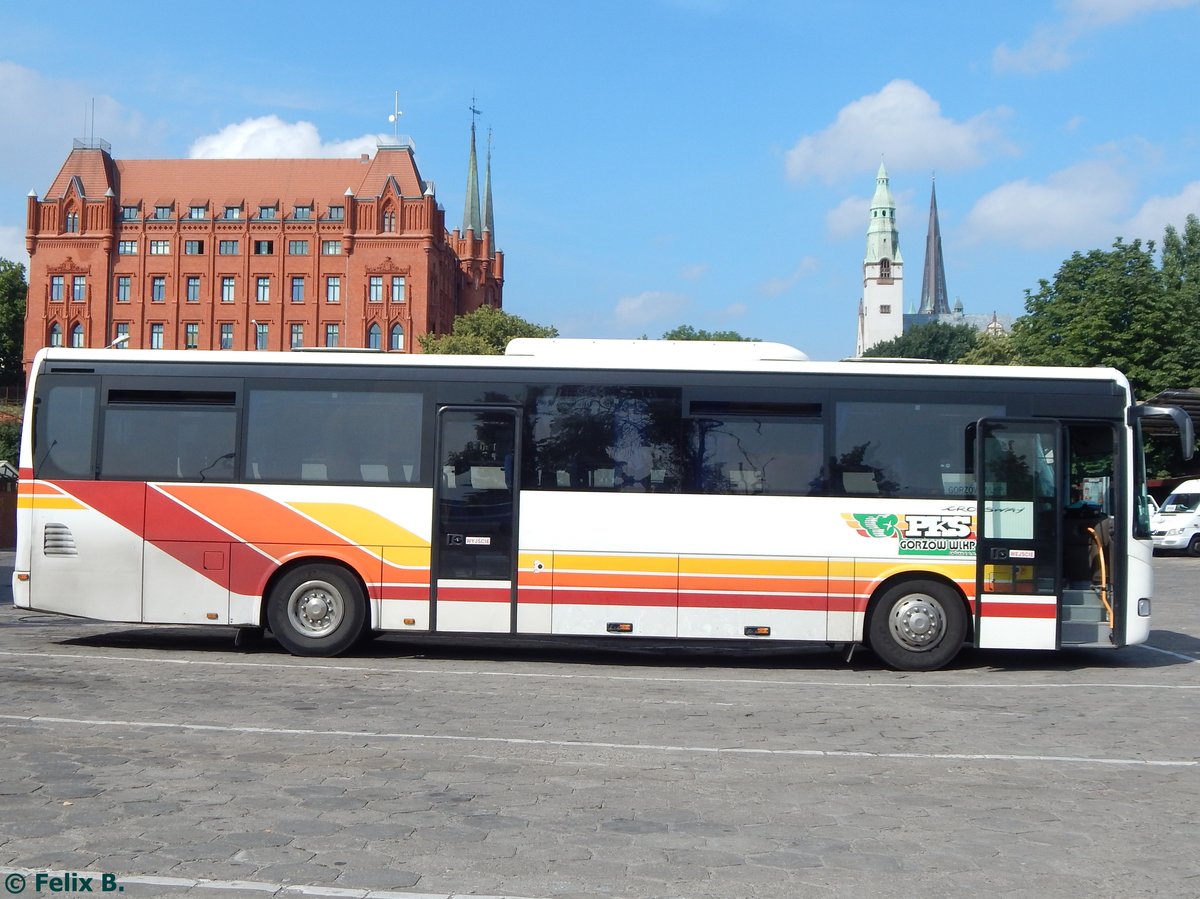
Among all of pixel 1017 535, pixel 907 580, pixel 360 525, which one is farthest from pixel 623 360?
pixel 1017 535

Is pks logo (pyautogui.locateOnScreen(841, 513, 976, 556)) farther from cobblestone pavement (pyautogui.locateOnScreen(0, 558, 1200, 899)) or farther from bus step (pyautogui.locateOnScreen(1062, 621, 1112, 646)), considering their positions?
bus step (pyautogui.locateOnScreen(1062, 621, 1112, 646))

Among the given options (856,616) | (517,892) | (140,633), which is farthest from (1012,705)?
(140,633)

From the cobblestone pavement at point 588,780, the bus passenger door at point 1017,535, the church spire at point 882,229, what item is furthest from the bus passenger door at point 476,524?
the church spire at point 882,229

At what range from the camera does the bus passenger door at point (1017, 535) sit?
13.2 metres

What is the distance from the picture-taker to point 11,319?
347 feet

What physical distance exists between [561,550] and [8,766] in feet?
22.1

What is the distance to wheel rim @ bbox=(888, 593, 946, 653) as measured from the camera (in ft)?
43.8

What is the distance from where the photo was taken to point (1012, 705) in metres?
11.2

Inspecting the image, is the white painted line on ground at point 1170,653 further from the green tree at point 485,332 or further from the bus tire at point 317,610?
the green tree at point 485,332

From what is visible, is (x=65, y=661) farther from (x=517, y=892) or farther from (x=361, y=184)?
(x=361, y=184)

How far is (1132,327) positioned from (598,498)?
4499 centimetres

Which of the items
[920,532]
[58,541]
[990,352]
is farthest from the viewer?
[990,352]

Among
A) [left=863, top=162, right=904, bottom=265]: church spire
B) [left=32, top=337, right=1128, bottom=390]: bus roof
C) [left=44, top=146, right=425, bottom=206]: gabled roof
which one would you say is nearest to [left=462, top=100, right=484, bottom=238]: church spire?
[left=44, top=146, right=425, bottom=206]: gabled roof

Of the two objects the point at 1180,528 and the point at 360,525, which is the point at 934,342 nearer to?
the point at 1180,528
